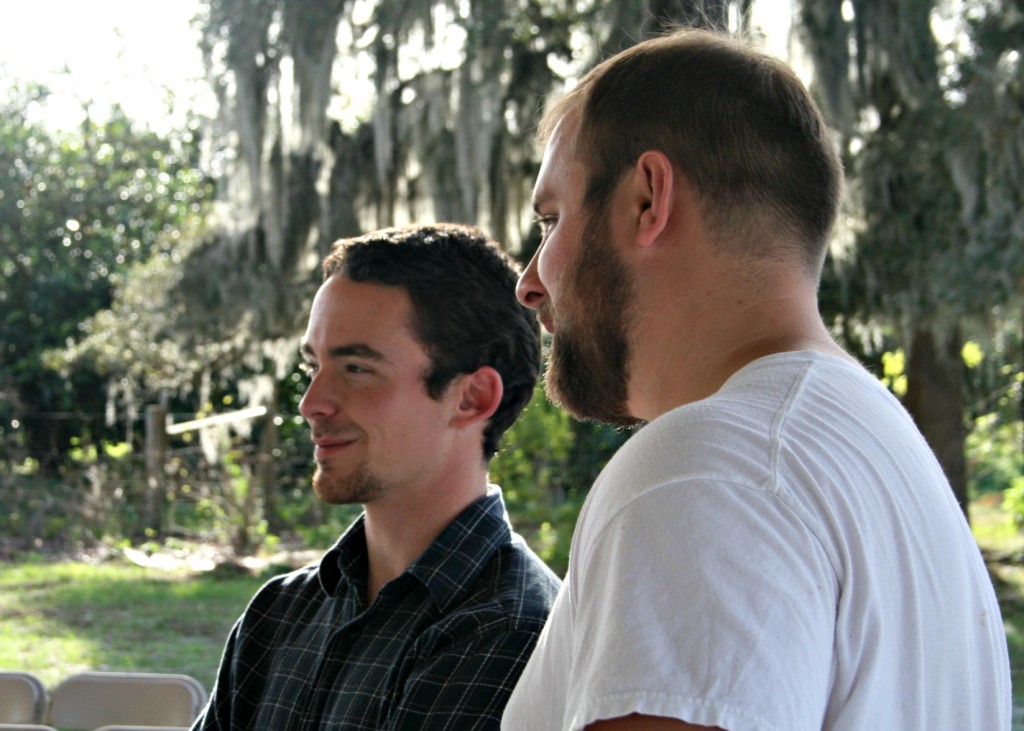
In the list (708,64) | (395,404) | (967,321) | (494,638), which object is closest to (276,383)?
(967,321)

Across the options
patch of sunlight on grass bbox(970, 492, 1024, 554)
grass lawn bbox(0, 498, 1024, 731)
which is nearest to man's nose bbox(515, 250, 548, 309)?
grass lawn bbox(0, 498, 1024, 731)

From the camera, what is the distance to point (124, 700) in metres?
2.40

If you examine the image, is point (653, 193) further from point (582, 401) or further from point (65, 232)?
point (65, 232)

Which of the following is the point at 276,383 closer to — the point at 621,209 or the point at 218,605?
the point at 218,605

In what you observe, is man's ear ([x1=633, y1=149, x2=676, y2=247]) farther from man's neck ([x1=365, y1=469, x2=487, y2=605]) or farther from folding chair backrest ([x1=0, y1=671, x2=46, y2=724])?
folding chair backrest ([x1=0, y1=671, x2=46, y2=724])

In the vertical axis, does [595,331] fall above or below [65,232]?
below

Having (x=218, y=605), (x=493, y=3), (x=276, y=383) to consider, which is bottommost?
(x=218, y=605)

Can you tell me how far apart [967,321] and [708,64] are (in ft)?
10.2

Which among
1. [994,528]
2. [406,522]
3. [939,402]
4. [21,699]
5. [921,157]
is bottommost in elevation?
[994,528]

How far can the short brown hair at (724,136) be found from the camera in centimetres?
77

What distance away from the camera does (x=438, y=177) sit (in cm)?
422

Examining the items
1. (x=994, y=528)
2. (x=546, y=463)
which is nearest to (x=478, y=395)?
(x=546, y=463)

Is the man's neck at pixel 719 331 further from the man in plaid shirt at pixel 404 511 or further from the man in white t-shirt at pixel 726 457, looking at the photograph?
the man in plaid shirt at pixel 404 511

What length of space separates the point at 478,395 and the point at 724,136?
969 mm
